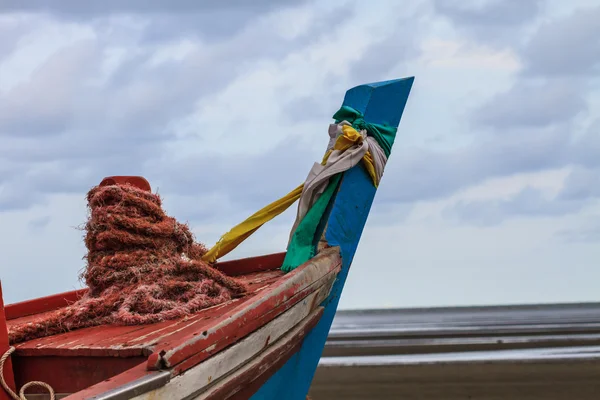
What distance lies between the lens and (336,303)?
433cm

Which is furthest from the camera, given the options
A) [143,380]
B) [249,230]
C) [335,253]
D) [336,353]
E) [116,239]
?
[336,353]

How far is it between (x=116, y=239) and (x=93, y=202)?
0.31 meters

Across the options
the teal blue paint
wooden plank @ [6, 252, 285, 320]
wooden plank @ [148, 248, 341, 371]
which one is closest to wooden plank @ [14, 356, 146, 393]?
wooden plank @ [148, 248, 341, 371]

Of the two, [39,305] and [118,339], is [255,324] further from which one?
[39,305]

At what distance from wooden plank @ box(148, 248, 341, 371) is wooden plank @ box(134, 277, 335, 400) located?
0.10 feet

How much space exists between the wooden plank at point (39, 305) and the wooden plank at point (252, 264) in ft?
3.24

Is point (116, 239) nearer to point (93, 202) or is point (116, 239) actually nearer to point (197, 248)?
point (93, 202)

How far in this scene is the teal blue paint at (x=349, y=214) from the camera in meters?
3.91

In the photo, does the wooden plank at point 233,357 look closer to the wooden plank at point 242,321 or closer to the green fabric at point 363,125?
the wooden plank at point 242,321

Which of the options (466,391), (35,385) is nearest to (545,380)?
(466,391)

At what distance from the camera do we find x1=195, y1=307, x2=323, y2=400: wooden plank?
263 centimetres

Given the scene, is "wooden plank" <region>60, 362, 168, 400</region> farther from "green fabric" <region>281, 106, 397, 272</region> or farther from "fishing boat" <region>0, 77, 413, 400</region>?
"green fabric" <region>281, 106, 397, 272</region>

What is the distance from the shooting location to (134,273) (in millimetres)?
3572

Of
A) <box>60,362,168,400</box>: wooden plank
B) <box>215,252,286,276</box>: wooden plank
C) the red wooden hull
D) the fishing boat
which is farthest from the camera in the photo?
<box>215,252,286,276</box>: wooden plank
